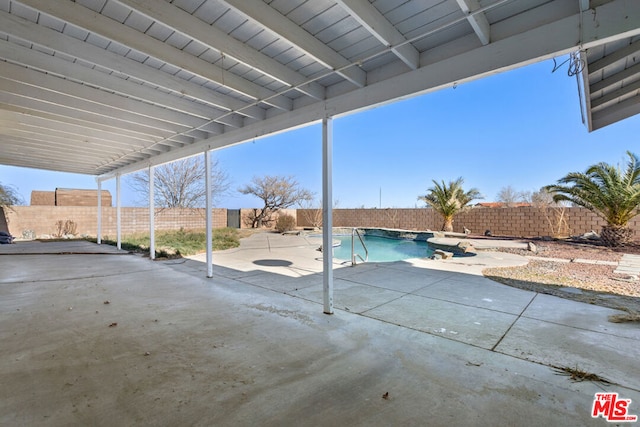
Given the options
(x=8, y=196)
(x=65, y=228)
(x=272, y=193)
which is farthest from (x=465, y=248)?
(x=8, y=196)

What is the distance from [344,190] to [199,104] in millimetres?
16079

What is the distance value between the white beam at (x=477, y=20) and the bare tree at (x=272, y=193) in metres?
16.2

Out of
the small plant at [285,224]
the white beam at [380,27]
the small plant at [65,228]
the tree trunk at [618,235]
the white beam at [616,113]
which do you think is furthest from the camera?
the small plant at [285,224]

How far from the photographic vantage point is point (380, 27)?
2168 mm

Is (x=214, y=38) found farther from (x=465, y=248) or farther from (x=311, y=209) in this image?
(x=311, y=209)

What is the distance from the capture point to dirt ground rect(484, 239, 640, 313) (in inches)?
149

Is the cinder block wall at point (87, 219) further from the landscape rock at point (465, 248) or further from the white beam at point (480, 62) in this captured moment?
the landscape rock at point (465, 248)

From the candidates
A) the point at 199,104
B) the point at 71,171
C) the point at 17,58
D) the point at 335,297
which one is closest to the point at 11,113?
the point at 17,58

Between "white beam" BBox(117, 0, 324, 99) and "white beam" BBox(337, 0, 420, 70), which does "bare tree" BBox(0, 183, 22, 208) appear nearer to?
"white beam" BBox(117, 0, 324, 99)

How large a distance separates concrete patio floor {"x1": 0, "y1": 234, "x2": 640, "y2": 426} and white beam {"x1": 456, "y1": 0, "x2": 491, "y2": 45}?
97.0 inches

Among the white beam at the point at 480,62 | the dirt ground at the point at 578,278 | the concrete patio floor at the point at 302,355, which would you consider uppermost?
the white beam at the point at 480,62

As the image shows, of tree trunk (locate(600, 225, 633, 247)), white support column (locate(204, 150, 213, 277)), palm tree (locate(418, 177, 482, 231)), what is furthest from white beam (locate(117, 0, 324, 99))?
palm tree (locate(418, 177, 482, 231))

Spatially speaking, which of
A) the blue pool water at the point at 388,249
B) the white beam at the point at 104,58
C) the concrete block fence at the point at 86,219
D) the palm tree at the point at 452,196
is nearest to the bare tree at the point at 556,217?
the palm tree at the point at 452,196

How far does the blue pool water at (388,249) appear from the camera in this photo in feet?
32.1
